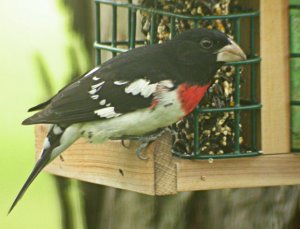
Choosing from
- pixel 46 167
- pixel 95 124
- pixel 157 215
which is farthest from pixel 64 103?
pixel 157 215

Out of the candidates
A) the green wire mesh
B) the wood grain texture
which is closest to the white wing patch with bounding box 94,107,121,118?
the wood grain texture

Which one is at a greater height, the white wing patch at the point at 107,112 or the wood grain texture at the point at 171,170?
the white wing patch at the point at 107,112

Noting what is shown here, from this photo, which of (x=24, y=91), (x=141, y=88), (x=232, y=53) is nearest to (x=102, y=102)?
(x=141, y=88)

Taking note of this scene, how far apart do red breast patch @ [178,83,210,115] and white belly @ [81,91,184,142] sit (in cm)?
2

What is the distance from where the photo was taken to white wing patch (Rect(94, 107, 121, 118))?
4.88m

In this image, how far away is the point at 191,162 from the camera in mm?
4855

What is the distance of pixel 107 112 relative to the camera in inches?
192

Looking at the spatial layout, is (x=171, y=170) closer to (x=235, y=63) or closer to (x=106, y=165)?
(x=106, y=165)

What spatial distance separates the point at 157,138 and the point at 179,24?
646 millimetres

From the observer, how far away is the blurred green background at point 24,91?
8039 mm

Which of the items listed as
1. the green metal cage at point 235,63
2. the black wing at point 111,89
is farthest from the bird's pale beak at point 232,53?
the black wing at point 111,89

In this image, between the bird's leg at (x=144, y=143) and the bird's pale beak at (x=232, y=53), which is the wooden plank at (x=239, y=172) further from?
the bird's pale beak at (x=232, y=53)

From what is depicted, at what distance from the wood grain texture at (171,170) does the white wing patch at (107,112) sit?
0.48 ft

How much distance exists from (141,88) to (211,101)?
42cm
